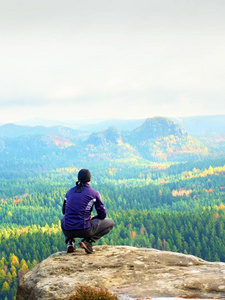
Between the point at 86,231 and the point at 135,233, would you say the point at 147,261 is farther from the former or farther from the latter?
the point at 135,233

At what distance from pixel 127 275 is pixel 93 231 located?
412 centimetres

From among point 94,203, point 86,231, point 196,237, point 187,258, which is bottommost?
point 196,237

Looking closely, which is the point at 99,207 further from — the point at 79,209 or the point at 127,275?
the point at 127,275

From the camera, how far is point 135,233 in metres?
156

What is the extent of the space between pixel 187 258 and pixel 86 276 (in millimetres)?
6574

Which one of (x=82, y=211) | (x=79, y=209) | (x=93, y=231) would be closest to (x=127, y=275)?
(x=93, y=231)

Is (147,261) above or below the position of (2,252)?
above

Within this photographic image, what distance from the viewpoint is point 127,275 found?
1645 cm

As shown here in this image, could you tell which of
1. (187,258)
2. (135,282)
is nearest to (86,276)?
(135,282)

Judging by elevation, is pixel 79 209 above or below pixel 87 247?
above

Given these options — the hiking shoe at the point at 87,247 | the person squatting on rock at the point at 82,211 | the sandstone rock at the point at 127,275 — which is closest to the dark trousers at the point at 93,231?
the person squatting on rock at the point at 82,211

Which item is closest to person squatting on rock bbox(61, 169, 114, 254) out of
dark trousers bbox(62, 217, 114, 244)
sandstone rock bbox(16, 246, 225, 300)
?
dark trousers bbox(62, 217, 114, 244)

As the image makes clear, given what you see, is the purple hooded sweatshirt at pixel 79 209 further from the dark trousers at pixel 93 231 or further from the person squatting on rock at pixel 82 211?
the dark trousers at pixel 93 231

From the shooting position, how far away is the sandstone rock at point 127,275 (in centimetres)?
1430
